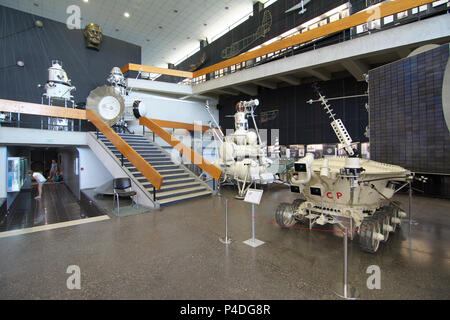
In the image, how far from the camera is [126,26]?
15.6m

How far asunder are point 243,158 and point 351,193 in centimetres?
500

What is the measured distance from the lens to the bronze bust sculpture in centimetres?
1346

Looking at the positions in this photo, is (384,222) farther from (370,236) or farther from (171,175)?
(171,175)

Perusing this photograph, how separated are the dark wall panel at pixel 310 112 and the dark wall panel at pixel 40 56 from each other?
1138 cm

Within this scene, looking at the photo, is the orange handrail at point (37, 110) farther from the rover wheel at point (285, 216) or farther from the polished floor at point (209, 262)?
the rover wheel at point (285, 216)

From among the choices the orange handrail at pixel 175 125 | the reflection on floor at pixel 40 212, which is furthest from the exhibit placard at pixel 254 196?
the orange handrail at pixel 175 125

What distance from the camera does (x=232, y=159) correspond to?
8.56 metres

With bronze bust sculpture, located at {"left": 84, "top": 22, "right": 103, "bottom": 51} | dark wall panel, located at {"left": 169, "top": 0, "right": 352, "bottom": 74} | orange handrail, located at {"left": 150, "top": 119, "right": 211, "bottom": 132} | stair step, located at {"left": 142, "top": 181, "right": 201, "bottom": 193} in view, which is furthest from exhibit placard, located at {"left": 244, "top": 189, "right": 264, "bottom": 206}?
bronze bust sculpture, located at {"left": 84, "top": 22, "right": 103, "bottom": 51}

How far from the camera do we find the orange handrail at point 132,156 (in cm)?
619

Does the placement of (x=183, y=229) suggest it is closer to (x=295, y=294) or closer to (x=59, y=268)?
(x=59, y=268)

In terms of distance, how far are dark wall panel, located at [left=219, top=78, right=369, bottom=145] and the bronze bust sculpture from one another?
446 inches

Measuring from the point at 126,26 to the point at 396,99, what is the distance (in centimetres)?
1733

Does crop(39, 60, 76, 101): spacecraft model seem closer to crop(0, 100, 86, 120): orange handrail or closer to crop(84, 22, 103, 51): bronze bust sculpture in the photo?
crop(0, 100, 86, 120): orange handrail
